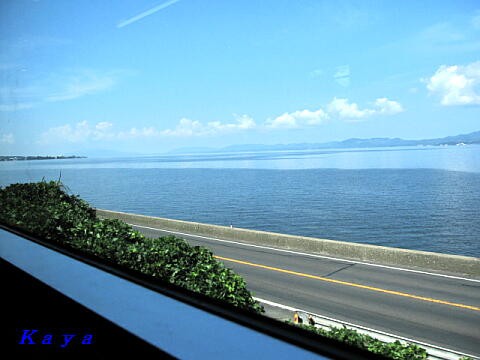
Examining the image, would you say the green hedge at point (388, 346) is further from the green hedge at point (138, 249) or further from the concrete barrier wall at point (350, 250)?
the concrete barrier wall at point (350, 250)

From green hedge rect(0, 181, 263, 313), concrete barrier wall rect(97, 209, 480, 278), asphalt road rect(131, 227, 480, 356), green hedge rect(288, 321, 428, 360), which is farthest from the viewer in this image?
concrete barrier wall rect(97, 209, 480, 278)

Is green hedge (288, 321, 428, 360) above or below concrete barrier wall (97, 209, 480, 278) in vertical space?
above

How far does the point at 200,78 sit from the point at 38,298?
1.15 m

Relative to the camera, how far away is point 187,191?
6.01 m

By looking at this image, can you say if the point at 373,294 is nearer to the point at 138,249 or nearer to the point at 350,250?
the point at 350,250

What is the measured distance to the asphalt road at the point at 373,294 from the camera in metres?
3.90

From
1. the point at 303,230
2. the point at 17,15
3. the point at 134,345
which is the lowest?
the point at 303,230

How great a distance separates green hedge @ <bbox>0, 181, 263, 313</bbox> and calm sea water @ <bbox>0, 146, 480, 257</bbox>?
0.33m

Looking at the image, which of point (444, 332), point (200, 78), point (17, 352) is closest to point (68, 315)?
point (17, 352)

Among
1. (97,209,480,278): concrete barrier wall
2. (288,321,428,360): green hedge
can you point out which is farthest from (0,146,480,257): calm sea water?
(288,321,428,360): green hedge

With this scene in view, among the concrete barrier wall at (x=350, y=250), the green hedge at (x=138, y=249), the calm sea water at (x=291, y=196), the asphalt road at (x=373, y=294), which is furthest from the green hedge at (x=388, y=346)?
the concrete barrier wall at (x=350, y=250)

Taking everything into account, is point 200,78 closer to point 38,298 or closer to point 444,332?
point 38,298

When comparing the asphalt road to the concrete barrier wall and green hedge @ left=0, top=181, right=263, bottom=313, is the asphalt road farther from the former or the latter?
green hedge @ left=0, top=181, right=263, bottom=313

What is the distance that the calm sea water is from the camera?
3188mm
